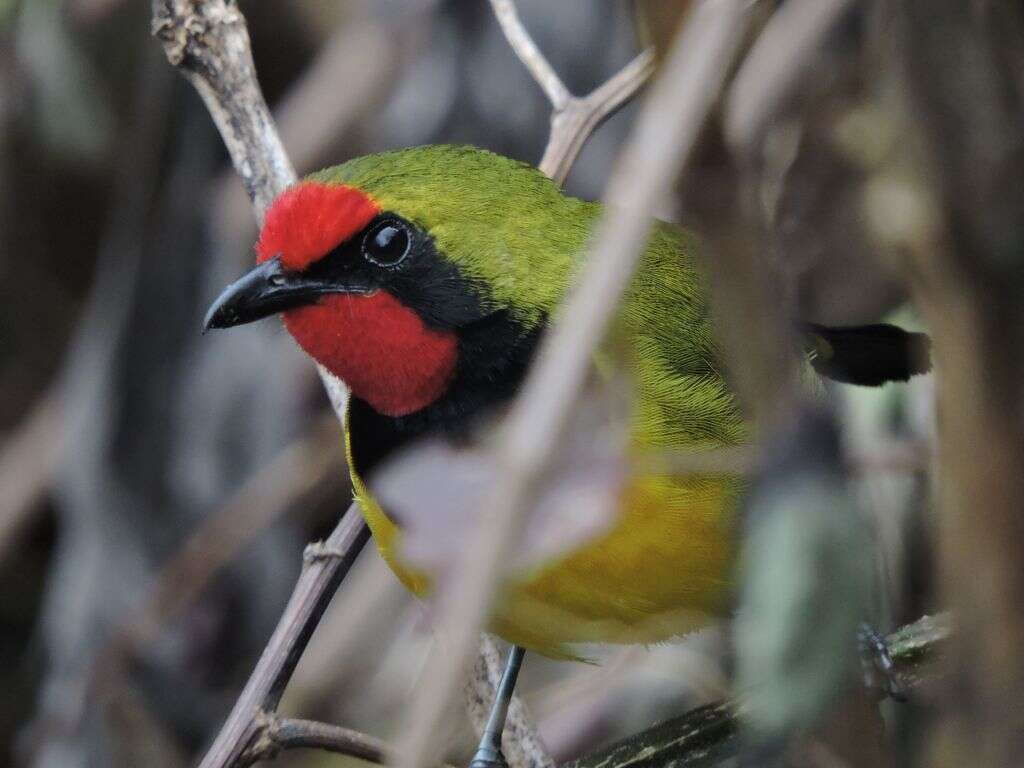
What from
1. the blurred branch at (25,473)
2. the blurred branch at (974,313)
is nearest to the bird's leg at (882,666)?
the blurred branch at (974,313)

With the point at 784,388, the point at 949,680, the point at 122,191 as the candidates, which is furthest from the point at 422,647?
the point at 784,388

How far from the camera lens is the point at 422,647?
3930 millimetres

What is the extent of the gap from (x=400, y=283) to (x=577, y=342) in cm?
→ 138

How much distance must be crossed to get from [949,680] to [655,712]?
2196 mm

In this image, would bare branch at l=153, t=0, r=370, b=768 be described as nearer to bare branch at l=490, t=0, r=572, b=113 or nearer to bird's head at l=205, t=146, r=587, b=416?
bird's head at l=205, t=146, r=587, b=416

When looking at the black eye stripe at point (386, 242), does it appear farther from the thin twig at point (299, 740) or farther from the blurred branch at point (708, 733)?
the blurred branch at point (708, 733)

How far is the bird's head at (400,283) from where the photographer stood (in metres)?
2.37

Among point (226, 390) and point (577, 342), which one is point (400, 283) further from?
point (226, 390)

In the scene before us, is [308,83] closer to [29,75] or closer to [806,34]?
[29,75]

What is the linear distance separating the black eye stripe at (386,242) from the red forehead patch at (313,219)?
30 millimetres

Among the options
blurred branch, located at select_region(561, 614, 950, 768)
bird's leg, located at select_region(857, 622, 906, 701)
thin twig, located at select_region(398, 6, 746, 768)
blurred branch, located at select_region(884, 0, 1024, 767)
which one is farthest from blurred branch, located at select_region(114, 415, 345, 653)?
thin twig, located at select_region(398, 6, 746, 768)

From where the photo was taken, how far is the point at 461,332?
7.93 ft

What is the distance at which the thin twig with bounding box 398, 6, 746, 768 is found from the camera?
0.96 m

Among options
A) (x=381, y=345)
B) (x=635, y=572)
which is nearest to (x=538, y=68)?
(x=381, y=345)
